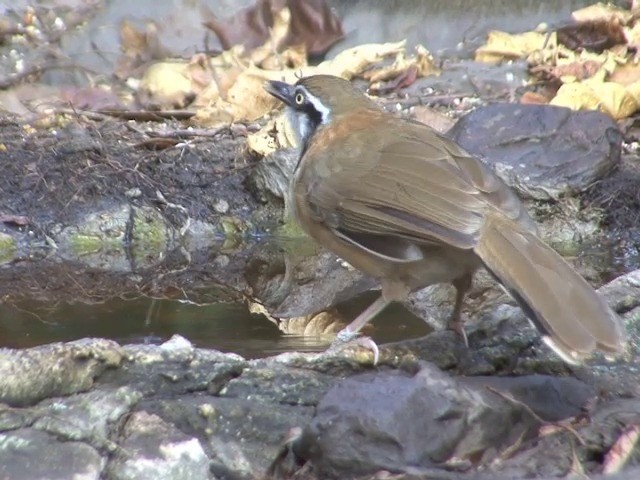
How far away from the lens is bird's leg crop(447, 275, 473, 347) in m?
4.29

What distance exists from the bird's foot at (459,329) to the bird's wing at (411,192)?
0.31 m

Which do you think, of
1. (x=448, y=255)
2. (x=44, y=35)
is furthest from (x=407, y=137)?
(x=44, y=35)

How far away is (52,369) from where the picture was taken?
3439mm

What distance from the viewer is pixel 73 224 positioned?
8.48 m

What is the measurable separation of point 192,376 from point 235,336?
5.87 feet

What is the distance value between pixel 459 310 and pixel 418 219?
0.40m

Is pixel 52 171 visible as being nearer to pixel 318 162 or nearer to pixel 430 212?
pixel 318 162

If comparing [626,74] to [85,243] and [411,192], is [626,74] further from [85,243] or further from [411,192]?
[411,192]

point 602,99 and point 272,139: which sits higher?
point 602,99

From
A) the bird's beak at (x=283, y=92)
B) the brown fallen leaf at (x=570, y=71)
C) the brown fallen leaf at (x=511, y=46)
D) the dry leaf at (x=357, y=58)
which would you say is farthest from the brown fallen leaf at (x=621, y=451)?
the brown fallen leaf at (x=511, y=46)

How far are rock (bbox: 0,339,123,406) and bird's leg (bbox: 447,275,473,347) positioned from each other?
1307mm

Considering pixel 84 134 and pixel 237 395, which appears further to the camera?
pixel 84 134

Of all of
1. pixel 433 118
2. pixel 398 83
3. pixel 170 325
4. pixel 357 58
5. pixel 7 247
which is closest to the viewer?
pixel 170 325

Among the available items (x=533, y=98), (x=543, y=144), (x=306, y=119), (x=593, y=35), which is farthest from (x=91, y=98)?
(x=306, y=119)
